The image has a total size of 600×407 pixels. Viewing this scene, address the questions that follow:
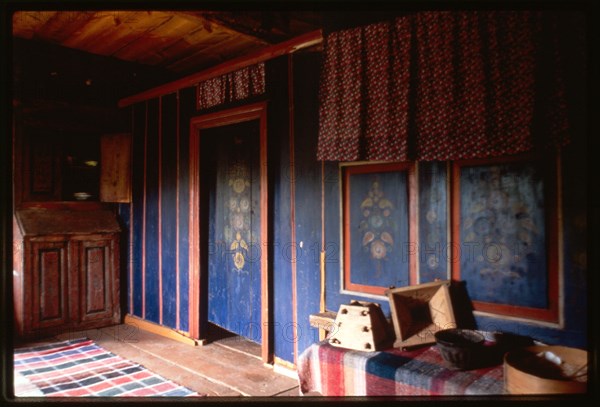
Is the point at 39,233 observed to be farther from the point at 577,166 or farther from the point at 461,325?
the point at 577,166

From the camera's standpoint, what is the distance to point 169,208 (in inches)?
218

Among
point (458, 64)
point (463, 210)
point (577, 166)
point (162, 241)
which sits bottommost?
point (162, 241)

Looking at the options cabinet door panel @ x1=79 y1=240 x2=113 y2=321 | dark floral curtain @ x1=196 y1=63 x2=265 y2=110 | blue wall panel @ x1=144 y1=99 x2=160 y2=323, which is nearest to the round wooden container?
dark floral curtain @ x1=196 y1=63 x2=265 y2=110

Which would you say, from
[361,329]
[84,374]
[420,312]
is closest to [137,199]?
[84,374]

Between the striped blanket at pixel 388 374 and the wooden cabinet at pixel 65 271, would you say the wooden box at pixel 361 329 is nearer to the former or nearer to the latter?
the striped blanket at pixel 388 374

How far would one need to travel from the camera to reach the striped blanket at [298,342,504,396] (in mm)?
2332

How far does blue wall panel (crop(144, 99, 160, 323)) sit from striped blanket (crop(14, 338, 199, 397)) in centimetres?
93

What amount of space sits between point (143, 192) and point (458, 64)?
450 cm

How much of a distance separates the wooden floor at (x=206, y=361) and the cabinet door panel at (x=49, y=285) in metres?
0.29

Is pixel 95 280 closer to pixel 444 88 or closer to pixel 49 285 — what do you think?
pixel 49 285

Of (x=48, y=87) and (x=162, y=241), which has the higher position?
(x=48, y=87)

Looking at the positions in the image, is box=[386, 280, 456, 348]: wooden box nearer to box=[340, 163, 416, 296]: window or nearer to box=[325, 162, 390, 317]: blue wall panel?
box=[340, 163, 416, 296]: window

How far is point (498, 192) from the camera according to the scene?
2812mm

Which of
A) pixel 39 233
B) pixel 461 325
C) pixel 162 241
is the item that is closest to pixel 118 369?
pixel 162 241
